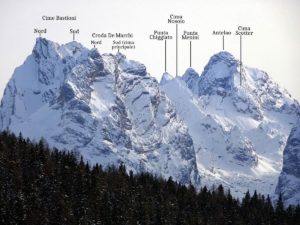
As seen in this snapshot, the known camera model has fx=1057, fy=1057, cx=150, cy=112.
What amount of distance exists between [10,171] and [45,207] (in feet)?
65.5

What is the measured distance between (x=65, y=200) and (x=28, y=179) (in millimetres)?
10013

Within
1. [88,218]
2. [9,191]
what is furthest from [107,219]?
[9,191]

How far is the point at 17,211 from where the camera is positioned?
174 meters

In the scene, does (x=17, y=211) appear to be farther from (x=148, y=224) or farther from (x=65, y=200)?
(x=148, y=224)

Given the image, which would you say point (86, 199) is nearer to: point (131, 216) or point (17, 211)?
point (131, 216)

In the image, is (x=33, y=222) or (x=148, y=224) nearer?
(x=33, y=222)

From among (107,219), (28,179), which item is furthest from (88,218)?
(28,179)

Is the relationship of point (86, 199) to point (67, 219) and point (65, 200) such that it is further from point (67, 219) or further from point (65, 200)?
point (67, 219)

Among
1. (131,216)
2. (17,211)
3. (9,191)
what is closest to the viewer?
(17,211)

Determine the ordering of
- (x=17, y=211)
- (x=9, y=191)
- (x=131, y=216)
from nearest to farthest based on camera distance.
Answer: (x=17, y=211) → (x=9, y=191) → (x=131, y=216)

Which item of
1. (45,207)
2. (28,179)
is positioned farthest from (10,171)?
(45,207)

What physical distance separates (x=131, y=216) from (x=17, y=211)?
31.0 meters

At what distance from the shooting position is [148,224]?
655 feet

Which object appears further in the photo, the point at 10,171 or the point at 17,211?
the point at 10,171
